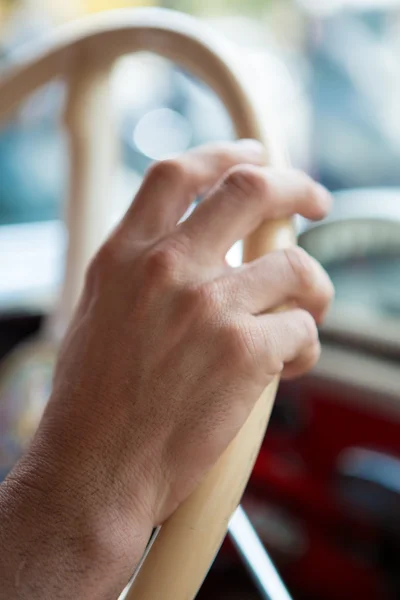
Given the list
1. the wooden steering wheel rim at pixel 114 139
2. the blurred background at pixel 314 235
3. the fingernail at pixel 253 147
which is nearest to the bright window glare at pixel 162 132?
the blurred background at pixel 314 235

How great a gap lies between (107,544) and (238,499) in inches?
2.8

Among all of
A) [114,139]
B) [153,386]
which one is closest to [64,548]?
[153,386]

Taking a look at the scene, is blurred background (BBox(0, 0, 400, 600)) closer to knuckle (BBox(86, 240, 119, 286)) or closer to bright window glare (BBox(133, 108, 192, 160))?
bright window glare (BBox(133, 108, 192, 160))

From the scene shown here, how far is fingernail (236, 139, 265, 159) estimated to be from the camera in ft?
1.49

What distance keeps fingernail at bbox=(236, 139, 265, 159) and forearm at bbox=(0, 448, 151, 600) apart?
0.76 ft

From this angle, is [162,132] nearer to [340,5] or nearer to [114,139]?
[340,5]

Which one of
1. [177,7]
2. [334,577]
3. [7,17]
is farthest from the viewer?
[177,7]

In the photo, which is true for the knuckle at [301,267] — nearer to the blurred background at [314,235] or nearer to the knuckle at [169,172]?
the knuckle at [169,172]

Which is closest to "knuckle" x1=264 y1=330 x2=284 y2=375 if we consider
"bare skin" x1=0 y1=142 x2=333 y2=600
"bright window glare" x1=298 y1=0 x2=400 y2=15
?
"bare skin" x1=0 y1=142 x2=333 y2=600

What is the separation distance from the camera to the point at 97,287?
1.39 ft

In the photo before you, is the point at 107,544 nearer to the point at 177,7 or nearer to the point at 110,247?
the point at 110,247

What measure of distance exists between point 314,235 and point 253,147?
3.28 feet

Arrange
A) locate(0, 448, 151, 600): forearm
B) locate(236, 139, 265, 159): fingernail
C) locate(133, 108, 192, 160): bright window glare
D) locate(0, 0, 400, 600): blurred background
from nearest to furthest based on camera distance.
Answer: locate(0, 448, 151, 600): forearm
locate(236, 139, 265, 159): fingernail
locate(0, 0, 400, 600): blurred background
locate(133, 108, 192, 160): bright window glare

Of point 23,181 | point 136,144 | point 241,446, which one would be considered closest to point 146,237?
point 241,446
